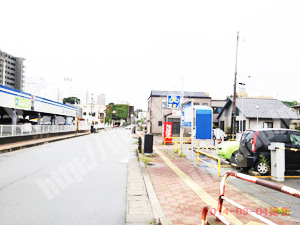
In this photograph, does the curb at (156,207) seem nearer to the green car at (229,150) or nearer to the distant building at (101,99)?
the green car at (229,150)

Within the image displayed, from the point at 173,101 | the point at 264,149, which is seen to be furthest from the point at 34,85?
the point at 264,149

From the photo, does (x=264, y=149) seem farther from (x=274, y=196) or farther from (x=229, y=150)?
(x=274, y=196)

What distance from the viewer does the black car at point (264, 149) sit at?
830 cm

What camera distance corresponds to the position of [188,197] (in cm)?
567

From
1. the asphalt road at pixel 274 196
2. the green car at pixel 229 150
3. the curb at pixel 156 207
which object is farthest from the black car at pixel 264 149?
the curb at pixel 156 207

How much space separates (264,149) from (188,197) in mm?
4449

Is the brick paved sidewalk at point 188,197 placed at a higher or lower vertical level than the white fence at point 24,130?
lower

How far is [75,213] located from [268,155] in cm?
712

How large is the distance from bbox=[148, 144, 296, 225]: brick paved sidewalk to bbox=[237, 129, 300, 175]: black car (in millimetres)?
1708

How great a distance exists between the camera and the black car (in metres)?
8.30

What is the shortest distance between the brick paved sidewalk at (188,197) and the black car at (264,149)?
5.60 feet

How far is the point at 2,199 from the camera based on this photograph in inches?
211

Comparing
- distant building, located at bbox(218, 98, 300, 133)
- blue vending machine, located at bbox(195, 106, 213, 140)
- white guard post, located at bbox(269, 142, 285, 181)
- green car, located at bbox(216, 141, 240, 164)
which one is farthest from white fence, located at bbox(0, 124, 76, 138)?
distant building, located at bbox(218, 98, 300, 133)

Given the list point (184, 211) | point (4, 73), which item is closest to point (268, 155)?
point (184, 211)
